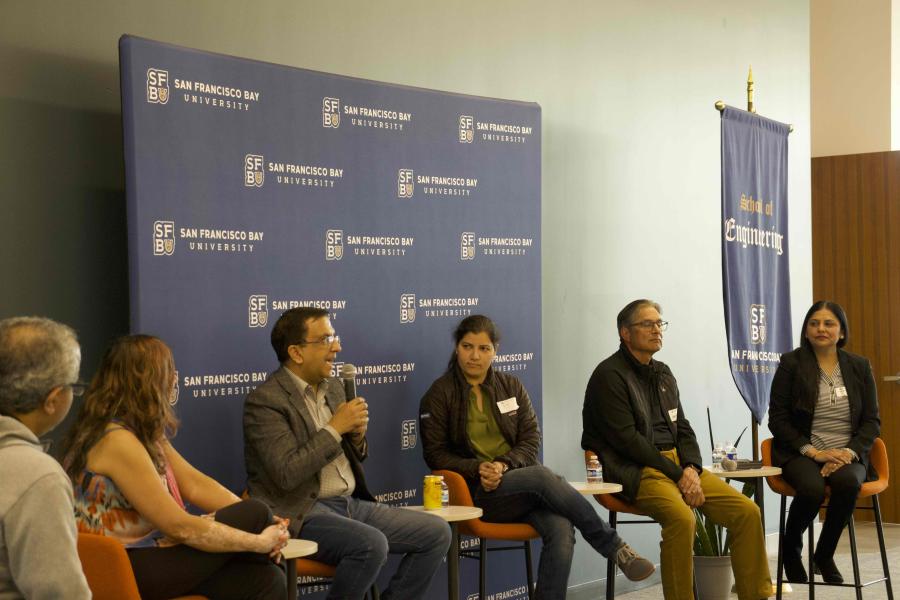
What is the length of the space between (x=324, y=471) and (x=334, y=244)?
90cm

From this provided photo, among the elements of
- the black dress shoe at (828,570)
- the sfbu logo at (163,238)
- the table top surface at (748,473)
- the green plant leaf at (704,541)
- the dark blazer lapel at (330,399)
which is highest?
the sfbu logo at (163,238)

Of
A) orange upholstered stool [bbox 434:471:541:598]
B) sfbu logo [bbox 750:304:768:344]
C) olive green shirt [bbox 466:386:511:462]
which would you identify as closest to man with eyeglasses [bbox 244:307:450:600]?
orange upholstered stool [bbox 434:471:541:598]

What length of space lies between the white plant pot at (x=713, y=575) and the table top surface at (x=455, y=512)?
185 cm

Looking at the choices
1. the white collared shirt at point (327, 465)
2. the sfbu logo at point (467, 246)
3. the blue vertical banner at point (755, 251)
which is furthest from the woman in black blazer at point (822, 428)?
the white collared shirt at point (327, 465)

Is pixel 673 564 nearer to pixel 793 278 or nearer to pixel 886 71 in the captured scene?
pixel 793 278

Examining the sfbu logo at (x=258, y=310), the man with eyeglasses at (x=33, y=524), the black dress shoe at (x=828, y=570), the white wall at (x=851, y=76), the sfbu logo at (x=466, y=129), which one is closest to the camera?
the man with eyeglasses at (x=33, y=524)

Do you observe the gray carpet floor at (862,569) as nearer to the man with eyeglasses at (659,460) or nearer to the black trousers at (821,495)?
the black trousers at (821,495)

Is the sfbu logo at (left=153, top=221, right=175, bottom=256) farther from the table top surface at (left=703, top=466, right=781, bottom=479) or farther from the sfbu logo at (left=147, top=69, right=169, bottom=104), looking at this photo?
the table top surface at (left=703, top=466, right=781, bottom=479)

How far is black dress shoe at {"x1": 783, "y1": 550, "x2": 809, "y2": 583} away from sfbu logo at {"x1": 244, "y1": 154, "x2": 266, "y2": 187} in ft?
10.5

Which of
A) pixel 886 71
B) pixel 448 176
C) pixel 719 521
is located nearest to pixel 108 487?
pixel 448 176

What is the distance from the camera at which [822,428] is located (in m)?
5.52

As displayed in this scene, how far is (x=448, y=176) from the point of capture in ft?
15.7

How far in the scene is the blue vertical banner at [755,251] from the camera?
579cm

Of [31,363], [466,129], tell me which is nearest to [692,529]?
[466,129]
